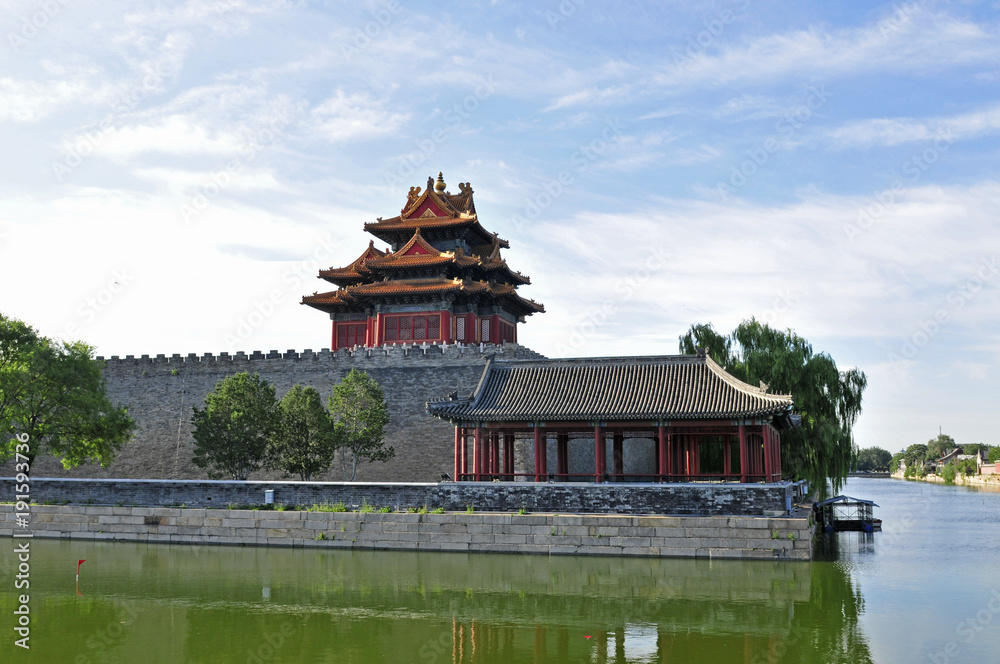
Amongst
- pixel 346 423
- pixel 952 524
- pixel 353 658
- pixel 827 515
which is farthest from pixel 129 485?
pixel 952 524

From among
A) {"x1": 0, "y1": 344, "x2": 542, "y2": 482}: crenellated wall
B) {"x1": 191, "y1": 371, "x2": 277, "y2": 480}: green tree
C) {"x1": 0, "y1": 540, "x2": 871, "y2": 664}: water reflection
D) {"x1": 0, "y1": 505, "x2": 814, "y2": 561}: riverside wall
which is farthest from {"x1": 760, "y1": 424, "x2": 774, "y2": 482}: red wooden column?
{"x1": 191, "y1": 371, "x2": 277, "y2": 480}: green tree

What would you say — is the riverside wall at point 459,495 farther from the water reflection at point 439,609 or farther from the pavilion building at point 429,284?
the pavilion building at point 429,284

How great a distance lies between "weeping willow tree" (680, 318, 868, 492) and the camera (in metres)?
25.8

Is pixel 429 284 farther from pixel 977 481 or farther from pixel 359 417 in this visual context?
pixel 977 481

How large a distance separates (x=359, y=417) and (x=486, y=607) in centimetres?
1342

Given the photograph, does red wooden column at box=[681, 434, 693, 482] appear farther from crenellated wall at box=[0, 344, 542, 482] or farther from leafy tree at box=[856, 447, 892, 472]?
leafy tree at box=[856, 447, 892, 472]

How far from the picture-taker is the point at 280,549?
69.6ft

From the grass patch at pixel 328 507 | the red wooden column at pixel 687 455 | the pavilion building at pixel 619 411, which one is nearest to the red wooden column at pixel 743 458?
the pavilion building at pixel 619 411

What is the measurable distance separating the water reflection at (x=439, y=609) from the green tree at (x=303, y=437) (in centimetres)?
648

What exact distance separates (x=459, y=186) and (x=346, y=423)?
16363mm

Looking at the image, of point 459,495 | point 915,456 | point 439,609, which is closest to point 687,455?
point 459,495

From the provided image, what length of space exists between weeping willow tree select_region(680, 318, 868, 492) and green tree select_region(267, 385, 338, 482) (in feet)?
39.8

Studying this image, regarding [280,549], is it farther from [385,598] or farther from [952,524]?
[952,524]

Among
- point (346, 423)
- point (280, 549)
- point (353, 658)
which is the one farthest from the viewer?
point (346, 423)
